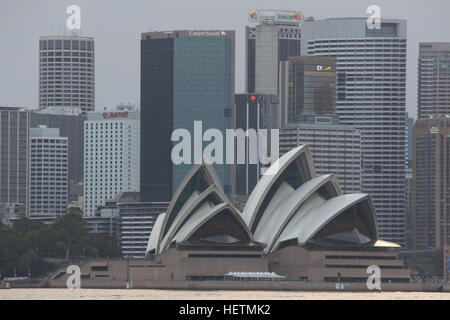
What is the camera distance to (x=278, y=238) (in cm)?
17600

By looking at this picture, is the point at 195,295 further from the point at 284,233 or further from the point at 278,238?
the point at 278,238

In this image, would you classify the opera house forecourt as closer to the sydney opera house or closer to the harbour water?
the sydney opera house

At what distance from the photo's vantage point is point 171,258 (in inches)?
7003

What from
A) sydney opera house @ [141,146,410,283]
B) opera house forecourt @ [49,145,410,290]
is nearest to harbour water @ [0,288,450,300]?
opera house forecourt @ [49,145,410,290]

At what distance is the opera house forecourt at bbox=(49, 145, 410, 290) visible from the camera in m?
173

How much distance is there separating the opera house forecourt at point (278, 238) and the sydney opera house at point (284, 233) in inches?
4.1

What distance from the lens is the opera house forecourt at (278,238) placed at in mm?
172750
